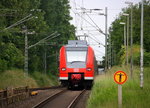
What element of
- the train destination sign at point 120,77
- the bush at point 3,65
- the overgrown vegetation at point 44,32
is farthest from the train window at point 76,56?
the overgrown vegetation at point 44,32

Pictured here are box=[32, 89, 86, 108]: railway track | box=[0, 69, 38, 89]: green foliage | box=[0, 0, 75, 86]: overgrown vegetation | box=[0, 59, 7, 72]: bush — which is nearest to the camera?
box=[32, 89, 86, 108]: railway track

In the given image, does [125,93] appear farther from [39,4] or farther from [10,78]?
[39,4]

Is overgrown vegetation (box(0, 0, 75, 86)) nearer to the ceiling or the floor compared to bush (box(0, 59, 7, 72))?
nearer to the ceiling

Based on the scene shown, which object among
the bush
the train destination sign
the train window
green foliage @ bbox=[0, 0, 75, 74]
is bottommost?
the bush

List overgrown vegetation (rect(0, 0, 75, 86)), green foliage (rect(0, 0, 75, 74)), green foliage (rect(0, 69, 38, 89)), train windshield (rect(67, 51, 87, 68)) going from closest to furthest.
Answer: train windshield (rect(67, 51, 87, 68))
green foliage (rect(0, 69, 38, 89))
overgrown vegetation (rect(0, 0, 75, 86))
green foliage (rect(0, 0, 75, 74))

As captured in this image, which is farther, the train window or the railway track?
the train window

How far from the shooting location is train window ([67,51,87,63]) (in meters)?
33.3

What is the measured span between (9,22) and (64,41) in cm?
1966

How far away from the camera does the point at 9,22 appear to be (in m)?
56.3

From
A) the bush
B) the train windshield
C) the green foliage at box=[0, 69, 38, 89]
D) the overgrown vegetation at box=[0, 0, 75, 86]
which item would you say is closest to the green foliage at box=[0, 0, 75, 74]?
the overgrown vegetation at box=[0, 0, 75, 86]

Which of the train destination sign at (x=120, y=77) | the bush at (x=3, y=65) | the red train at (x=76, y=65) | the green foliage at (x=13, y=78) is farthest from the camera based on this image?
the bush at (x=3, y=65)

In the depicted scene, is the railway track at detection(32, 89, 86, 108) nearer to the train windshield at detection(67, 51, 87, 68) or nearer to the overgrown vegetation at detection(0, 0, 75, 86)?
the train windshield at detection(67, 51, 87, 68)

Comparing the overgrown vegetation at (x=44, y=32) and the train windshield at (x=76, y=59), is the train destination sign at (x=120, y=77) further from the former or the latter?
the overgrown vegetation at (x=44, y=32)

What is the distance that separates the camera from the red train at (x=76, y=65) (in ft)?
108
